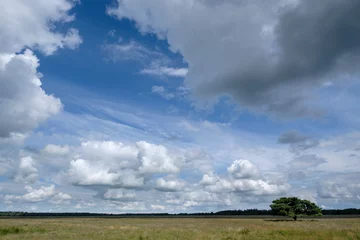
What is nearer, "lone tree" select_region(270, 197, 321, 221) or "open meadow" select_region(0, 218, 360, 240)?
"open meadow" select_region(0, 218, 360, 240)

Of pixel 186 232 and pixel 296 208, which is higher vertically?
pixel 296 208

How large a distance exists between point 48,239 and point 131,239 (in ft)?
30.2

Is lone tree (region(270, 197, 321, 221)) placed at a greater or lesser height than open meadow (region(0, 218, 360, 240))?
greater

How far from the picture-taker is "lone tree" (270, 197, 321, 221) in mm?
90375

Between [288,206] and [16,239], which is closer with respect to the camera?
[16,239]

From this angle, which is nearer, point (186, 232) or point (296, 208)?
point (186, 232)

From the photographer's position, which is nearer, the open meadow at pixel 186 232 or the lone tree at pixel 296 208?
the open meadow at pixel 186 232

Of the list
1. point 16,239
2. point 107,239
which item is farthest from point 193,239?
point 16,239

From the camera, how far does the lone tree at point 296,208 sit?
297ft

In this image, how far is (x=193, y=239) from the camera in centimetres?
3170

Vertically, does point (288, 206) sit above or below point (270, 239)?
above

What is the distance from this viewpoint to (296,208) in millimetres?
91062

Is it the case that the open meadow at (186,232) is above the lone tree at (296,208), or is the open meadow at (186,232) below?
below

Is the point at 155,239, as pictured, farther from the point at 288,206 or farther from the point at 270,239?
the point at 288,206
